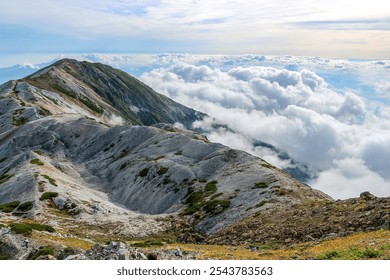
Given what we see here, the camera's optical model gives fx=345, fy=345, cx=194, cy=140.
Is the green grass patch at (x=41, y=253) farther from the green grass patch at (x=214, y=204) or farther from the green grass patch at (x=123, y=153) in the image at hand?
the green grass patch at (x=123, y=153)

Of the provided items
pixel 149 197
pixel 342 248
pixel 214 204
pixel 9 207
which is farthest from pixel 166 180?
pixel 342 248

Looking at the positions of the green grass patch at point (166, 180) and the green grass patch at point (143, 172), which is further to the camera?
the green grass patch at point (143, 172)

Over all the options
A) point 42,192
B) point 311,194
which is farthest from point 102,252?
point 42,192

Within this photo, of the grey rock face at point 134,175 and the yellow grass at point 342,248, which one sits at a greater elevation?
the yellow grass at point 342,248

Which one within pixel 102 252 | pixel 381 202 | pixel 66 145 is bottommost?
pixel 66 145

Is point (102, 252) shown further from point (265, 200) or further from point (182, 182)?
point (182, 182)

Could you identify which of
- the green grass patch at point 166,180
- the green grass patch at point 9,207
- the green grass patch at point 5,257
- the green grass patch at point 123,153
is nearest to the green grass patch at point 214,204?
the green grass patch at point 166,180

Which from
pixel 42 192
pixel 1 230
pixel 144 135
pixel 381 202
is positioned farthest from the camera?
pixel 144 135

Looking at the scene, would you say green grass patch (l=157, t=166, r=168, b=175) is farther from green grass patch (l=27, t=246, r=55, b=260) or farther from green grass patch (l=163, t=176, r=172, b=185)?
green grass patch (l=27, t=246, r=55, b=260)
